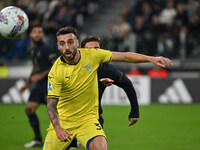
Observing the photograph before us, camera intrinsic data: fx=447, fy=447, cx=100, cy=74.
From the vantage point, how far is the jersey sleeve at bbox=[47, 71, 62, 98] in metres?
5.21

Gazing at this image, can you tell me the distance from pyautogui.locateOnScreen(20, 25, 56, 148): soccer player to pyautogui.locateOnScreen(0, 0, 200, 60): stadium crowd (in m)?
9.33

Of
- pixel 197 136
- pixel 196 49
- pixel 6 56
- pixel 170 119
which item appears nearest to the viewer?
pixel 197 136

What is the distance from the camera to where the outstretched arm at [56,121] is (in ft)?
16.2

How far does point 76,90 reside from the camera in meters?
5.46

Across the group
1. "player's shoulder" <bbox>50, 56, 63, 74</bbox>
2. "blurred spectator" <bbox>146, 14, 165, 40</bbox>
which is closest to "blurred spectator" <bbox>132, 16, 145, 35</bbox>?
"blurred spectator" <bbox>146, 14, 165, 40</bbox>

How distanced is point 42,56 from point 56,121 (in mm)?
4286

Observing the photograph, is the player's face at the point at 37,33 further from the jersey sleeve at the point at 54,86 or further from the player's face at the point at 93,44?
the jersey sleeve at the point at 54,86

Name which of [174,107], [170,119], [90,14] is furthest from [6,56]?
[170,119]

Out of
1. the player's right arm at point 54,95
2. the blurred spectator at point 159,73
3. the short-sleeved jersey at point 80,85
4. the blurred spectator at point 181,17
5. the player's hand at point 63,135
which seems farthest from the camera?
the blurred spectator at point 159,73

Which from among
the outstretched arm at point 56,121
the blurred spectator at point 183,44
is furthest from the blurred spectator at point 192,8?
the outstretched arm at point 56,121

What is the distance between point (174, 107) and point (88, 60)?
38.8ft

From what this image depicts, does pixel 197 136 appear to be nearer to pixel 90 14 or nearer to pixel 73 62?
pixel 73 62

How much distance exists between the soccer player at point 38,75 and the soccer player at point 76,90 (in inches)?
136

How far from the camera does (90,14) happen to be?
23922mm
